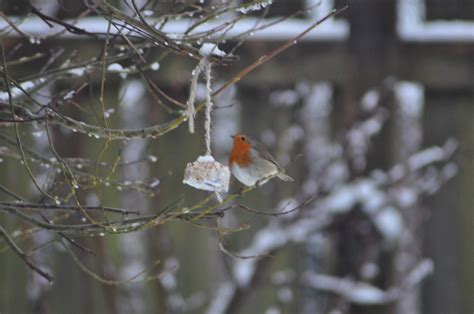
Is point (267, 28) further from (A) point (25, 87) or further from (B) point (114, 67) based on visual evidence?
(A) point (25, 87)

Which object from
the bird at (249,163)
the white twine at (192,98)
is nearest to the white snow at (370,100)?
the bird at (249,163)

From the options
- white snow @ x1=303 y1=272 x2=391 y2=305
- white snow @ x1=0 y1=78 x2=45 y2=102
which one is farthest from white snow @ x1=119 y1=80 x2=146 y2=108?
white snow @ x1=0 y1=78 x2=45 y2=102

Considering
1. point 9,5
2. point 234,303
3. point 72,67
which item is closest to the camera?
point 72,67

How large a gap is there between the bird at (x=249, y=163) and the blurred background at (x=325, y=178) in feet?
3.67

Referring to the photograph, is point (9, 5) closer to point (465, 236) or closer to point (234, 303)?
point (234, 303)

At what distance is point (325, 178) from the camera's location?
4504 mm

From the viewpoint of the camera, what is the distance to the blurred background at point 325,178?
4.43 meters

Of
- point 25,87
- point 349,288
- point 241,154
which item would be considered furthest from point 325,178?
point 25,87

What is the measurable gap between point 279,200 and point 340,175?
0.30m

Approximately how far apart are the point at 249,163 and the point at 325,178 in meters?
1.32

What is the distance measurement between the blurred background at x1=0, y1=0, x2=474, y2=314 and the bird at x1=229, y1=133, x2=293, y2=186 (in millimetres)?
1119

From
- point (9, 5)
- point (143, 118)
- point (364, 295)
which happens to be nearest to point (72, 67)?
point (9, 5)

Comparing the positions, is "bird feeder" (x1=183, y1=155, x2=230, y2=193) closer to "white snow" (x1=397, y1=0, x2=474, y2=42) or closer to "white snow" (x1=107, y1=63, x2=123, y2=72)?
"white snow" (x1=107, y1=63, x2=123, y2=72)

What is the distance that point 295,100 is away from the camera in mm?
4590
